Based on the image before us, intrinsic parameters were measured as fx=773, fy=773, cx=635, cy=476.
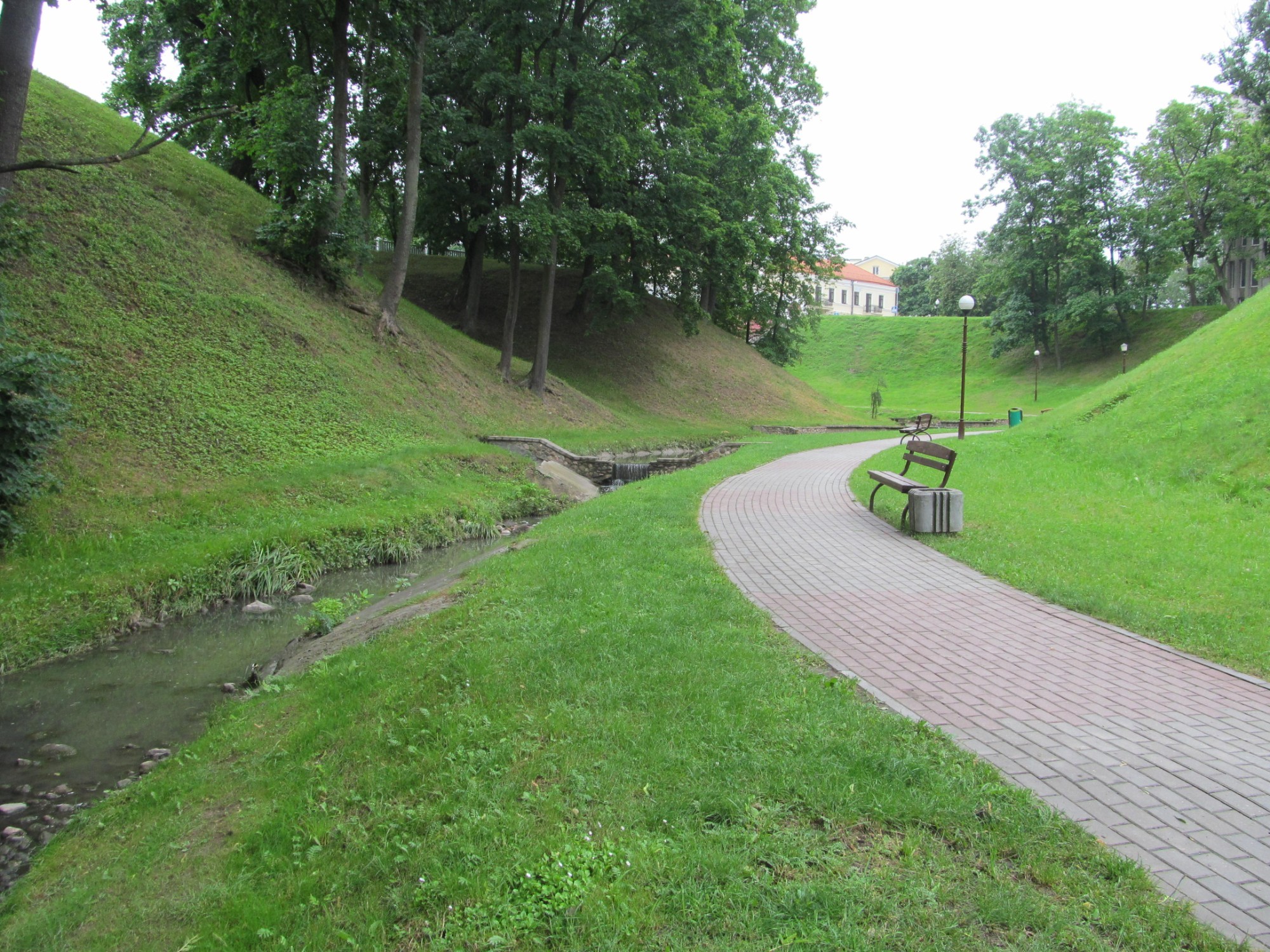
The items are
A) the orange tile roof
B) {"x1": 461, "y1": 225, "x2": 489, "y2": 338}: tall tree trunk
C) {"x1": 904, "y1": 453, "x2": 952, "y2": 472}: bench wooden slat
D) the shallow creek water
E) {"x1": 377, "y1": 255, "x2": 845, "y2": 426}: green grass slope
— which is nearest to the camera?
the shallow creek water

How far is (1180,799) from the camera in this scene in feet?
11.4

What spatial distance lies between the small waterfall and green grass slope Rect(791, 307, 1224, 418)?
29146mm

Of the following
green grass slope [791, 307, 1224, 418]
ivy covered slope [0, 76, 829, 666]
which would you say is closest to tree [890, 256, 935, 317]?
green grass slope [791, 307, 1224, 418]

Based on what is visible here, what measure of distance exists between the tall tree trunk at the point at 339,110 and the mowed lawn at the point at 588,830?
1675 cm

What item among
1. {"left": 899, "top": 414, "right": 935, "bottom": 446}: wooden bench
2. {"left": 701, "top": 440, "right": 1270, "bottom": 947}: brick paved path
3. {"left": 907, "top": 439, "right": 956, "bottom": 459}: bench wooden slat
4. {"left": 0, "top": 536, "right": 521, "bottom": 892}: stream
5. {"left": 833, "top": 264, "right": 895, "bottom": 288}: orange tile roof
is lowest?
{"left": 0, "top": 536, "right": 521, "bottom": 892}: stream

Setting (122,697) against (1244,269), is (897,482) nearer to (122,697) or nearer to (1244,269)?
(122,697)

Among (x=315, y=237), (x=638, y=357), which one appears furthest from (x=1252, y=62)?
(x=315, y=237)

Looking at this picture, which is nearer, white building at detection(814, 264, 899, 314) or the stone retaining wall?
the stone retaining wall

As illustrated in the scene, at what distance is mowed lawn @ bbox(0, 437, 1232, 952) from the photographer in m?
2.77

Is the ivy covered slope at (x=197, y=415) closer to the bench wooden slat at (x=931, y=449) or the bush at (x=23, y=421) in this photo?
the bush at (x=23, y=421)

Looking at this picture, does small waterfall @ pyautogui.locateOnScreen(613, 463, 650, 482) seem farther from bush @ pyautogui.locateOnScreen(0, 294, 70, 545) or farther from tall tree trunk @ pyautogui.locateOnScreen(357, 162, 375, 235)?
tall tree trunk @ pyautogui.locateOnScreen(357, 162, 375, 235)

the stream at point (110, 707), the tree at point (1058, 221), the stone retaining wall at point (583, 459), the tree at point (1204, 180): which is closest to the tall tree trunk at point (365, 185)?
the stone retaining wall at point (583, 459)

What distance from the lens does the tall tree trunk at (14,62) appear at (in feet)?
28.3

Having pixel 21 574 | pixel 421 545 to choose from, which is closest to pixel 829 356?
pixel 421 545
